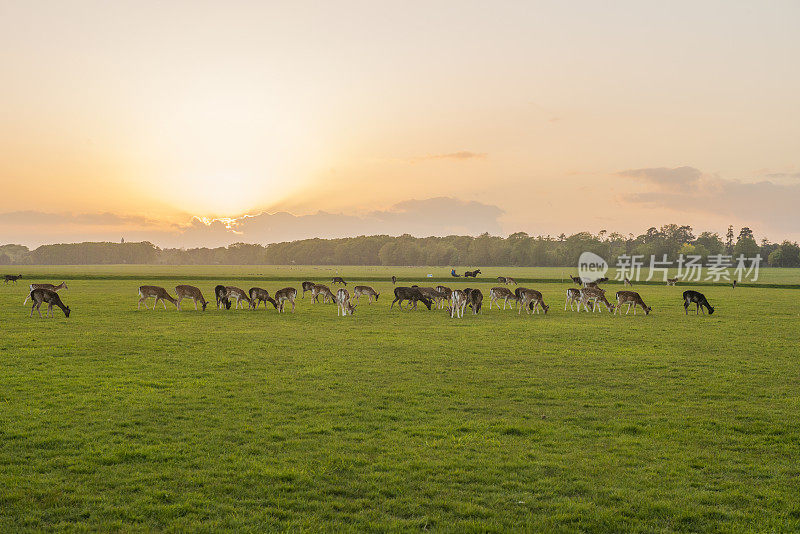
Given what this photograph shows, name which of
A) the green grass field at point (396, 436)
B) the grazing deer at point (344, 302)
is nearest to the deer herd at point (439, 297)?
the grazing deer at point (344, 302)

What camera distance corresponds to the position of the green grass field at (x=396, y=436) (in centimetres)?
771

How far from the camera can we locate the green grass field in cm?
771

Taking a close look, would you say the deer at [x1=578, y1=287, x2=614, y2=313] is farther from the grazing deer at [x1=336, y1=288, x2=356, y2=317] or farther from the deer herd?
the grazing deer at [x1=336, y1=288, x2=356, y2=317]

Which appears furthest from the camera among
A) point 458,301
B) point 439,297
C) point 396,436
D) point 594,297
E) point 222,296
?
point 439,297

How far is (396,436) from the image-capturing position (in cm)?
1088

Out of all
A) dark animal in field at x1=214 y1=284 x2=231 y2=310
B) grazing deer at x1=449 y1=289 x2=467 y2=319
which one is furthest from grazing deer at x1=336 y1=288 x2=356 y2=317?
dark animal in field at x1=214 y1=284 x2=231 y2=310

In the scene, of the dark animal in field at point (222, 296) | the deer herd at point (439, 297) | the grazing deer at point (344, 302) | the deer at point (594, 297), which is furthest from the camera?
the deer at point (594, 297)

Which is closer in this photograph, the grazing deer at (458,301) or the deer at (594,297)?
the grazing deer at (458,301)

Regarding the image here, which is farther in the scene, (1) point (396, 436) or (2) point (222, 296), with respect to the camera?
(2) point (222, 296)

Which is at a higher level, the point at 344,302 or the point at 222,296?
the point at 222,296

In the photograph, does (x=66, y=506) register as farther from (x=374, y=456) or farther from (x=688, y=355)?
(x=688, y=355)

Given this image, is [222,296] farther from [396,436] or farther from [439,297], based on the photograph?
Answer: [396,436]

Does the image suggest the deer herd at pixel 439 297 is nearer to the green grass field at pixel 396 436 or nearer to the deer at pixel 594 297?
the deer at pixel 594 297

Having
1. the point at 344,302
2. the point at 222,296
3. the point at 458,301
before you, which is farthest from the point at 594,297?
the point at 222,296
